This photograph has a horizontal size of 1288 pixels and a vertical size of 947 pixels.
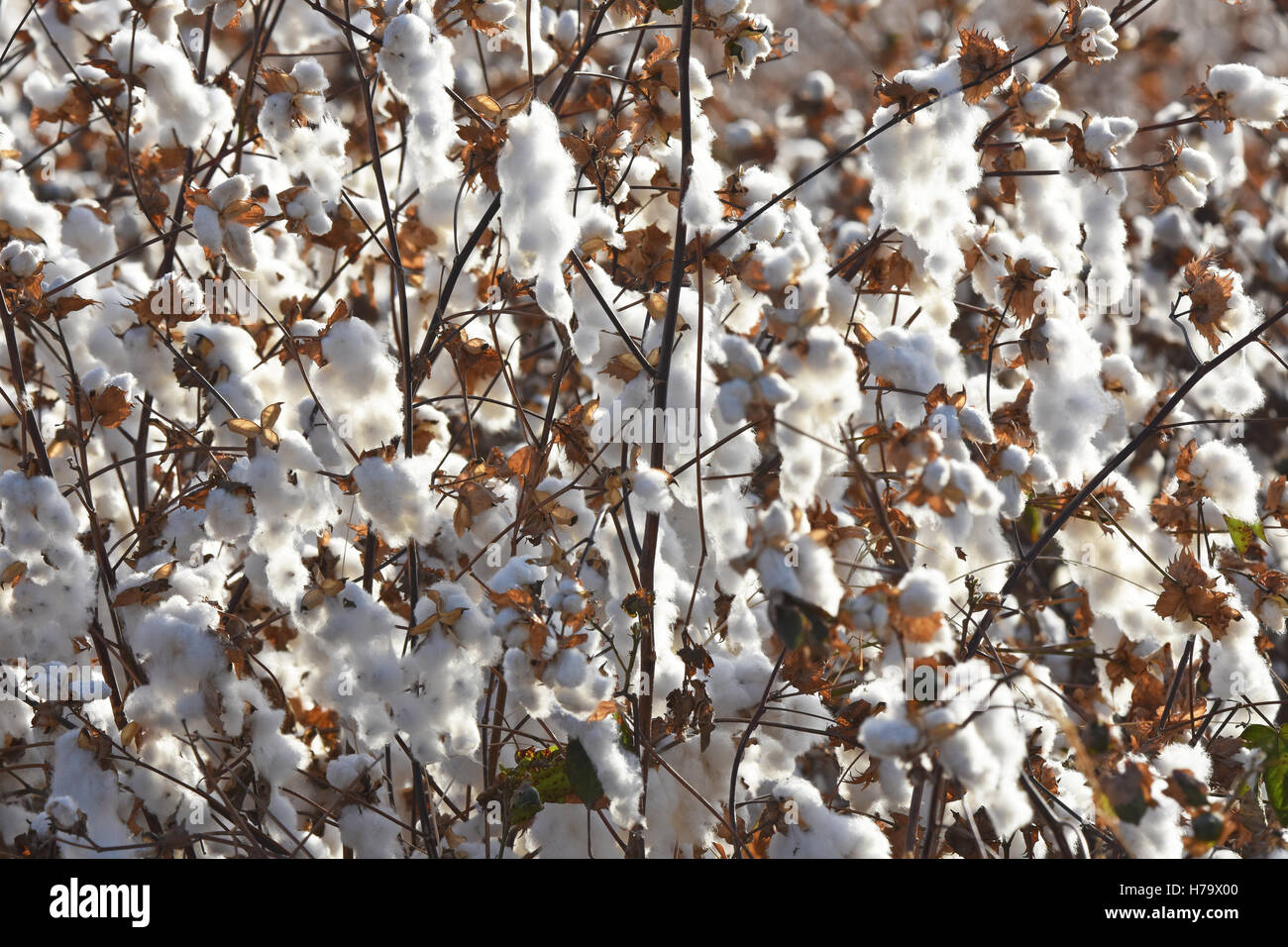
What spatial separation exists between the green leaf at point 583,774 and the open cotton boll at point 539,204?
474 mm

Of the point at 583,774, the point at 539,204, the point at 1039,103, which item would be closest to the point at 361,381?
the point at 539,204

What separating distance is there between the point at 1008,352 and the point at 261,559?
1058mm

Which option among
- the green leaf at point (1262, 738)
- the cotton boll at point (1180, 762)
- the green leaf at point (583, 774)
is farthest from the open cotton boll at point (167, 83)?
the green leaf at point (1262, 738)

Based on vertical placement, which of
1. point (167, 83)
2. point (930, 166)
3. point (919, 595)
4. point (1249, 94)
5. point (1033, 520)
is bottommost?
point (919, 595)

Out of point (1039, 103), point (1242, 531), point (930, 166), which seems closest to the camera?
point (930, 166)

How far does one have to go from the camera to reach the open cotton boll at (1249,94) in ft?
4.59

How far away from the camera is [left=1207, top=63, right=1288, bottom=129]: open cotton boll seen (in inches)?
55.1

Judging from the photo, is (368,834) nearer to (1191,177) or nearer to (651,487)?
(651,487)

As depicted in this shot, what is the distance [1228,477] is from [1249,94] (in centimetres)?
47

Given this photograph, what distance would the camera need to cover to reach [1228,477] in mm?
1434

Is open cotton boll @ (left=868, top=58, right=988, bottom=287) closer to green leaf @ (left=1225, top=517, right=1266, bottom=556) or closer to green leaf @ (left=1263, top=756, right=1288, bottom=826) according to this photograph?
green leaf @ (left=1225, top=517, right=1266, bottom=556)

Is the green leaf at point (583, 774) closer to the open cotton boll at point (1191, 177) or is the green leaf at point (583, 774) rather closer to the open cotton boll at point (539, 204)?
the open cotton boll at point (539, 204)
